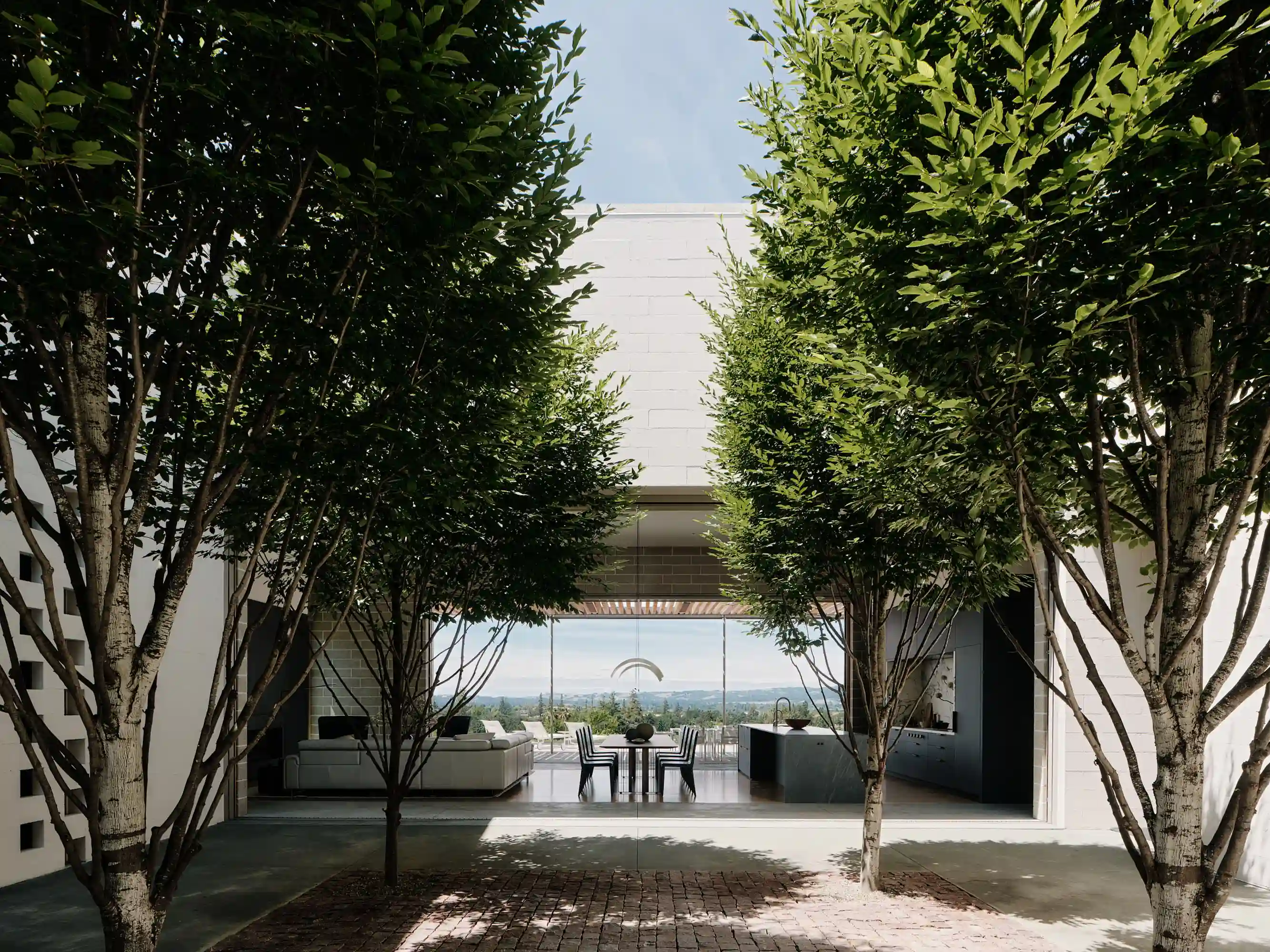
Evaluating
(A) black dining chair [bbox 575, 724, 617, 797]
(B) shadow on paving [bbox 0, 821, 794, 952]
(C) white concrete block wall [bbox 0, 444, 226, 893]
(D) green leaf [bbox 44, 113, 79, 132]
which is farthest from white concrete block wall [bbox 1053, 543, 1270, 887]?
(D) green leaf [bbox 44, 113, 79, 132]

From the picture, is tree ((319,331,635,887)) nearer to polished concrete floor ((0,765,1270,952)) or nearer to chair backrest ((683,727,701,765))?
polished concrete floor ((0,765,1270,952))

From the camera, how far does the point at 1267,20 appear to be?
7.74 feet

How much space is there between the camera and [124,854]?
104 inches

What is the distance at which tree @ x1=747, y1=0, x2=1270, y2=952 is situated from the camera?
2330 mm

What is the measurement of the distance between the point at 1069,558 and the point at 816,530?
350cm

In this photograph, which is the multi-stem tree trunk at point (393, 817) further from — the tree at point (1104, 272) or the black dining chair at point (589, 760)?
the black dining chair at point (589, 760)

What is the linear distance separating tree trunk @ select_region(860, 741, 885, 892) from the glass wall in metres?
8.01

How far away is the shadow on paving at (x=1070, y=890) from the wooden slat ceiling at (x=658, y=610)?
24.4 feet

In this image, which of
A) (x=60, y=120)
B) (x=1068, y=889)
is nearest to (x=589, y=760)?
(x=1068, y=889)

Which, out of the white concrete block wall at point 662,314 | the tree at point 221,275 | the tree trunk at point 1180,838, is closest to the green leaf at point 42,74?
the tree at point 221,275

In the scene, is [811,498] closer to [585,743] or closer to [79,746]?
[79,746]

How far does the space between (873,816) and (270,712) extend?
23.5ft

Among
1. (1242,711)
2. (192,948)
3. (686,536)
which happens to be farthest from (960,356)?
(686,536)

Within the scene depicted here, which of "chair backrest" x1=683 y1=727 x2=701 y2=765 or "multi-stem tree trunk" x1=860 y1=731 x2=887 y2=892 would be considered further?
"chair backrest" x1=683 y1=727 x2=701 y2=765
